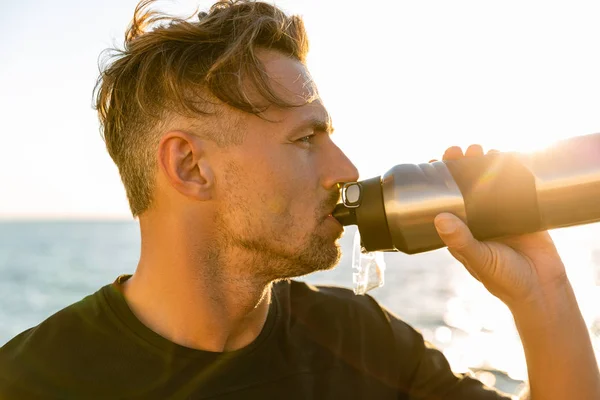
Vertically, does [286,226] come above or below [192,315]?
above

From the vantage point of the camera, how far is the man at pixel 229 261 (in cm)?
232

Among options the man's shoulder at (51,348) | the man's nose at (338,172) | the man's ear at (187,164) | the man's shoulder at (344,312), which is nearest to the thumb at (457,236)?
the man's nose at (338,172)

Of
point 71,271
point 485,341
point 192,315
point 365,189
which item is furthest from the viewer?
point 71,271

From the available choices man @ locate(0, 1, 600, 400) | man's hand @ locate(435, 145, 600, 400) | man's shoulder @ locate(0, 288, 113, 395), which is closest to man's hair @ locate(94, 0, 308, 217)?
man @ locate(0, 1, 600, 400)

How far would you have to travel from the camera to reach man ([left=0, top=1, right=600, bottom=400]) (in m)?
2.32

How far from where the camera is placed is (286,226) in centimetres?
246

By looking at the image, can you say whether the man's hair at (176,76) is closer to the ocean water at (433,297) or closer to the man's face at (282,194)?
the man's face at (282,194)

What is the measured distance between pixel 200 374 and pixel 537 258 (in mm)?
1372

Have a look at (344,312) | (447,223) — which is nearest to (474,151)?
(447,223)

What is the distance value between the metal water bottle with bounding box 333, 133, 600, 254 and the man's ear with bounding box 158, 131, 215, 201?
653mm

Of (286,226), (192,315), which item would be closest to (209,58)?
(286,226)

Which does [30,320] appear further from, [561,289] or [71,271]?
[561,289]

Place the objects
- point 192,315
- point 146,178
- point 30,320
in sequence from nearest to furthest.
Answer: point 192,315 → point 146,178 → point 30,320

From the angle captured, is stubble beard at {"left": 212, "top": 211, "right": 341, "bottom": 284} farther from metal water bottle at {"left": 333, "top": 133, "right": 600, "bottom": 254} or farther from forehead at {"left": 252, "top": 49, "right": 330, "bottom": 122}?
forehead at {"left": 252, "top": 49, "right": 330, "bottom": 122}
